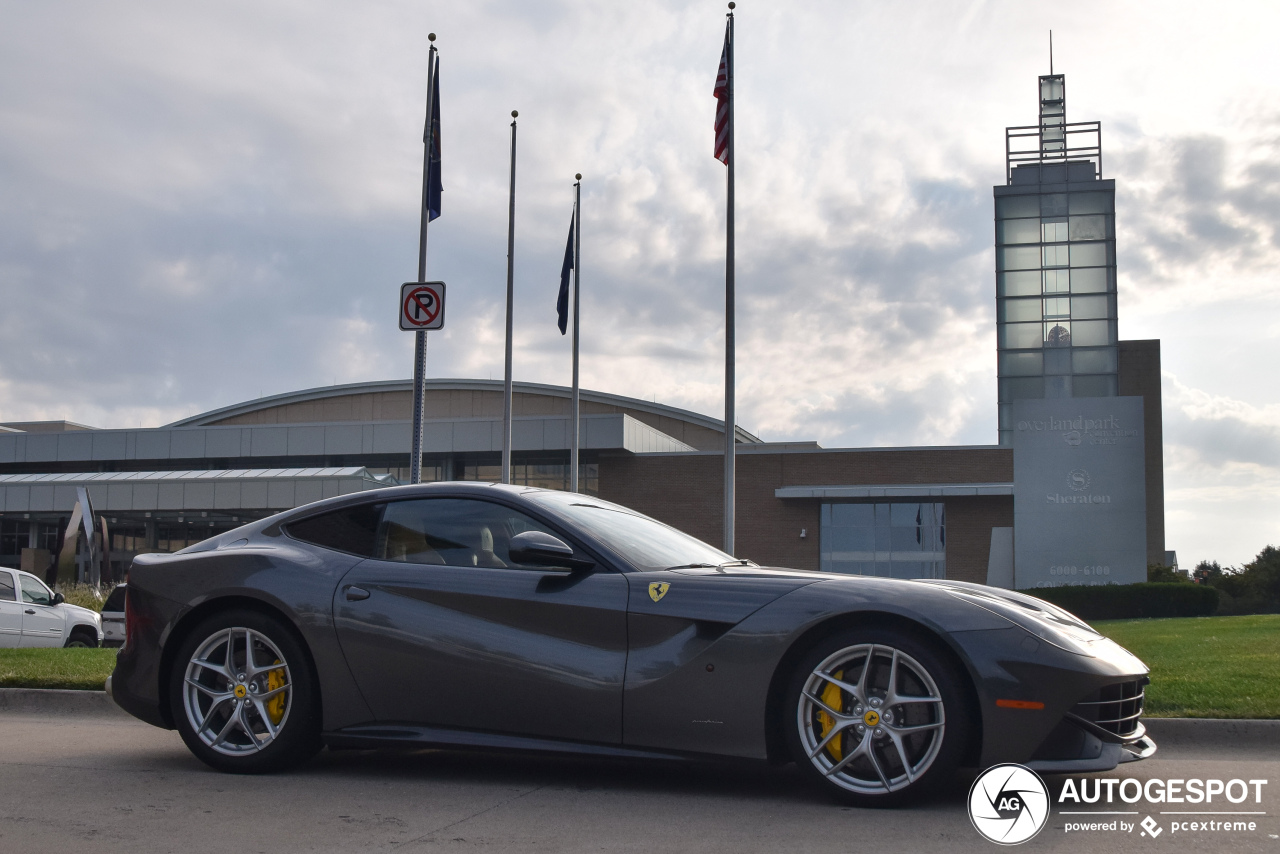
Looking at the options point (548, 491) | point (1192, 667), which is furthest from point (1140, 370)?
point (548, 491)

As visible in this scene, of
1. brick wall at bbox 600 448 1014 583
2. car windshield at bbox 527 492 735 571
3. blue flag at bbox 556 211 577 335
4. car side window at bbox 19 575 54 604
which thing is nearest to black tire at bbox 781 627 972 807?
car windshield at bbox 527 492 735 571

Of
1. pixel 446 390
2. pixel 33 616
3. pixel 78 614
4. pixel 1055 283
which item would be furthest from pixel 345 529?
pixel 1055 283

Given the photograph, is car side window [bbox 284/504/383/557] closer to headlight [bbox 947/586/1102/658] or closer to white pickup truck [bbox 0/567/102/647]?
headlight [bbox 947/586/1102/658]

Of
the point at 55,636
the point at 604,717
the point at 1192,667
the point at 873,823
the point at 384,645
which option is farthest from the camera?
the point at 55,636

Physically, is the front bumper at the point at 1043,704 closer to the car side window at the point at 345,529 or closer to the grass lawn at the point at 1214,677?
the grass lawn at the point at 1214,677

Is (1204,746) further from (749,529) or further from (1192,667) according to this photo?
(749,529)

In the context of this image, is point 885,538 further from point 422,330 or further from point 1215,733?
point 1215,733

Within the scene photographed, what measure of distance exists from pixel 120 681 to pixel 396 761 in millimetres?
1423

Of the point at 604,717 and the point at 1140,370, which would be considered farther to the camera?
the point at 1140,370

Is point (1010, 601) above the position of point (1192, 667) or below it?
above

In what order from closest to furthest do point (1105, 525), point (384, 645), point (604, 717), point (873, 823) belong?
point (873, 823) < point (604, 717) < point (384, 645) < point (1105, 525)

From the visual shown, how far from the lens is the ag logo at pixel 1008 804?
3955mm

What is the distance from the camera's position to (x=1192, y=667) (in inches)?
360

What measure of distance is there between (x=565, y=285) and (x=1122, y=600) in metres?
15.8
